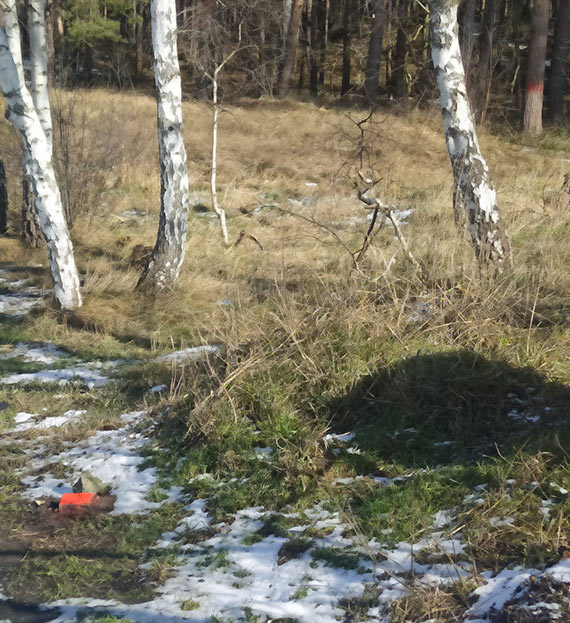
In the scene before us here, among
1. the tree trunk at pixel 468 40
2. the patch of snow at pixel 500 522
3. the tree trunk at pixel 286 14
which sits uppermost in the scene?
the tree trunk at pixel 286 14

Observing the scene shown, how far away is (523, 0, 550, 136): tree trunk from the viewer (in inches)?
794

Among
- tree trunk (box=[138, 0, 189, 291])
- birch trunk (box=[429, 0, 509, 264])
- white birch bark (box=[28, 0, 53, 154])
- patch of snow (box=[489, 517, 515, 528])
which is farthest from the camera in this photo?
white birch bark (box=[28, 0, 53, 154])

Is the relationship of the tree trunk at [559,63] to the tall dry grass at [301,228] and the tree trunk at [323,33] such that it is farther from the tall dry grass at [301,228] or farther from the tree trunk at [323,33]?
the tree trunk at [323,33]

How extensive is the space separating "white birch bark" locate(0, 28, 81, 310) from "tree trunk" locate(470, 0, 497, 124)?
42.0 feet

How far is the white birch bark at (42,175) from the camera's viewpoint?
8086 millimetres

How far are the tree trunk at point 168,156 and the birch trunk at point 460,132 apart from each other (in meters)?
3.21

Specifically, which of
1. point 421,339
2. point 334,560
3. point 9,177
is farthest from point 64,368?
point 9,177

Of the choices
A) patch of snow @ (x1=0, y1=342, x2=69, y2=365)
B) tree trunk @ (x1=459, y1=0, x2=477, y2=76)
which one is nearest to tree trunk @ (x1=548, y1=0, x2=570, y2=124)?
tree trunk @ (x1=459, y1=0, x2=477, y2=76)

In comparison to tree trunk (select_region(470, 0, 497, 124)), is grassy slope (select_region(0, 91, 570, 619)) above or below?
below

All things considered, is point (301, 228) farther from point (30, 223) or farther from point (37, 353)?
point (37, 353)

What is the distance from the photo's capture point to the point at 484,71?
19156 mm

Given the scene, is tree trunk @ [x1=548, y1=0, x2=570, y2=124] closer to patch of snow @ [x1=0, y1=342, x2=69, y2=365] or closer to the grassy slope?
the grassy slope

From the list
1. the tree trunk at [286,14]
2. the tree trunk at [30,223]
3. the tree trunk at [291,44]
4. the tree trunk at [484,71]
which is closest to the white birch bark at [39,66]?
the tree trunk at [30,223]

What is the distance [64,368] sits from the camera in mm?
7355
